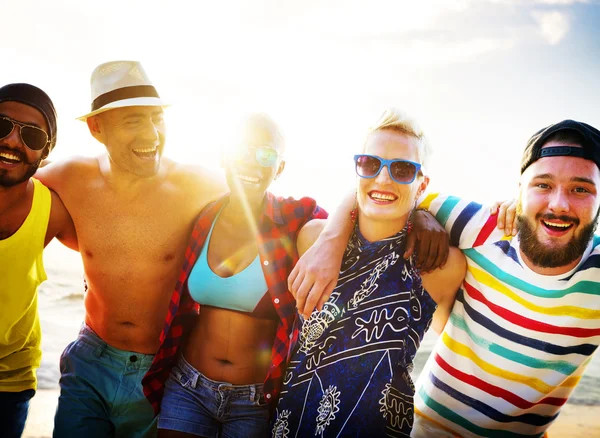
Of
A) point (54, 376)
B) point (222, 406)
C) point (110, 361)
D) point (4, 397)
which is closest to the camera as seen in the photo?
point (222, 406)

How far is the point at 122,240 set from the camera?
3.39 meters

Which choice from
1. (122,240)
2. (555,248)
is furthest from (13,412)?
(555,248)

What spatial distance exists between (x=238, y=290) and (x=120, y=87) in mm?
1866

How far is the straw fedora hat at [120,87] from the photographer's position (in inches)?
132

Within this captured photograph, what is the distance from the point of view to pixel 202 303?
9.64ft

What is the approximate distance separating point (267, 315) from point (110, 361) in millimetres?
1330

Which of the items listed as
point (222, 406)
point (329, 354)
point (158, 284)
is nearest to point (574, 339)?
point (329, 354)

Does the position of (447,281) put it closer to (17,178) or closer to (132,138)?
(132,138)

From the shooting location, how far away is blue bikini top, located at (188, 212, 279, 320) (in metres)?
2.84

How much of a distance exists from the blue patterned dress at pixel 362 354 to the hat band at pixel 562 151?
38.2 inches

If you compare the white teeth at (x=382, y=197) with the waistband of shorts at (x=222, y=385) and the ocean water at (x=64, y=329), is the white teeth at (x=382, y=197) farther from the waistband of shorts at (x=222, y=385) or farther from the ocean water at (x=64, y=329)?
the ocean water at (x=64, y=329)

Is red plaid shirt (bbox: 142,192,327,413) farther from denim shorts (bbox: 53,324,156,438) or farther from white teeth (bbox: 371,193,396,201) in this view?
white teeth (bbox: 371,193,396,201)

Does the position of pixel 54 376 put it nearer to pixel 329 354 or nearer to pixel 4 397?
pixel 4 397

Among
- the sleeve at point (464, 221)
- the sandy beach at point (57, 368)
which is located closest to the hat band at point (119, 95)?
the sleeve at point (464, 221)
